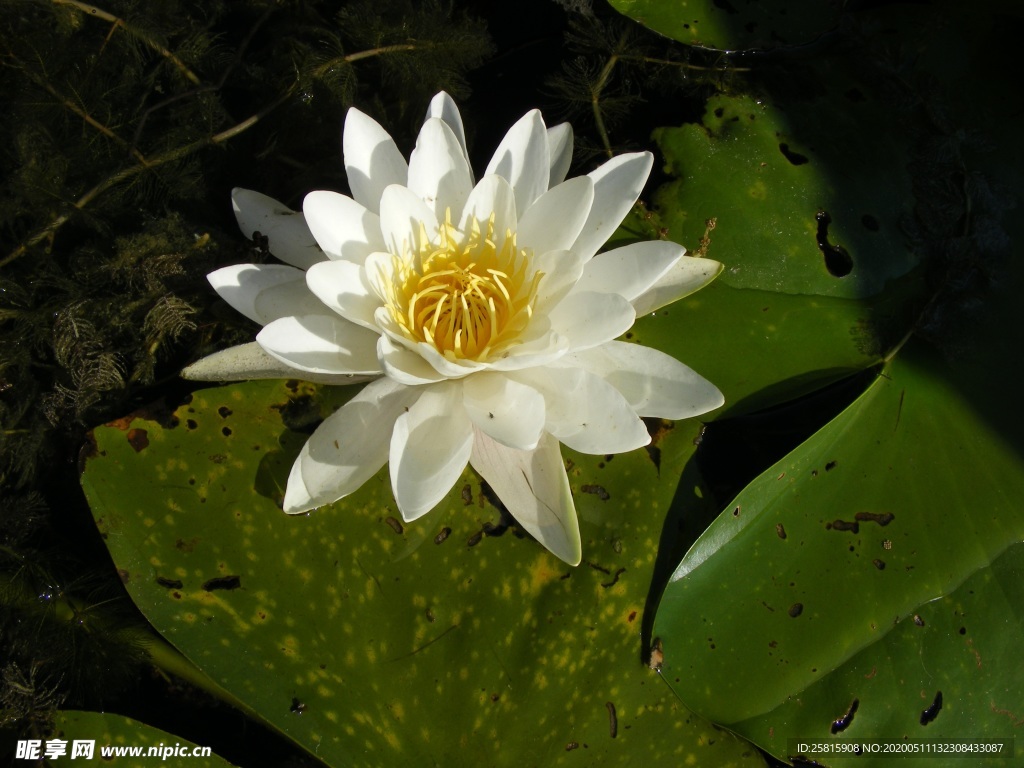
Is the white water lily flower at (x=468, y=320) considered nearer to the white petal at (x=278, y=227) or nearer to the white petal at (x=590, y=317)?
the white petal at (x=590, y=317)

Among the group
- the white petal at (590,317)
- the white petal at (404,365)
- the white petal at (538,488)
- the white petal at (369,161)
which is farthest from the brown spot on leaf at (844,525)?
the white petal at (369,161)

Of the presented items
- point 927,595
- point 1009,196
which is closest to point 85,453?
point 927,595

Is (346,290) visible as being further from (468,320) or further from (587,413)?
(587,413)

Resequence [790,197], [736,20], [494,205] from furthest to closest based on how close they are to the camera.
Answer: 1. [736,20]
2. [790,197]
3. [494,205]

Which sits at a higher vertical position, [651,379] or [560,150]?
[560,150]

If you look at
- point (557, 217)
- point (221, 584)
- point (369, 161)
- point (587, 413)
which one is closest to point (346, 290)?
point (369, 161)

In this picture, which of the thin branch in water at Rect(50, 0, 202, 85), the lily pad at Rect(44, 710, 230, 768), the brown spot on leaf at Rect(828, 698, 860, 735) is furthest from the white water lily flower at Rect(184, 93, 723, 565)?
the thin branch in water at Rect(50, 0, 202, 85)

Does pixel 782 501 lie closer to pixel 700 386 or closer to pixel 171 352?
pixel 700 386
